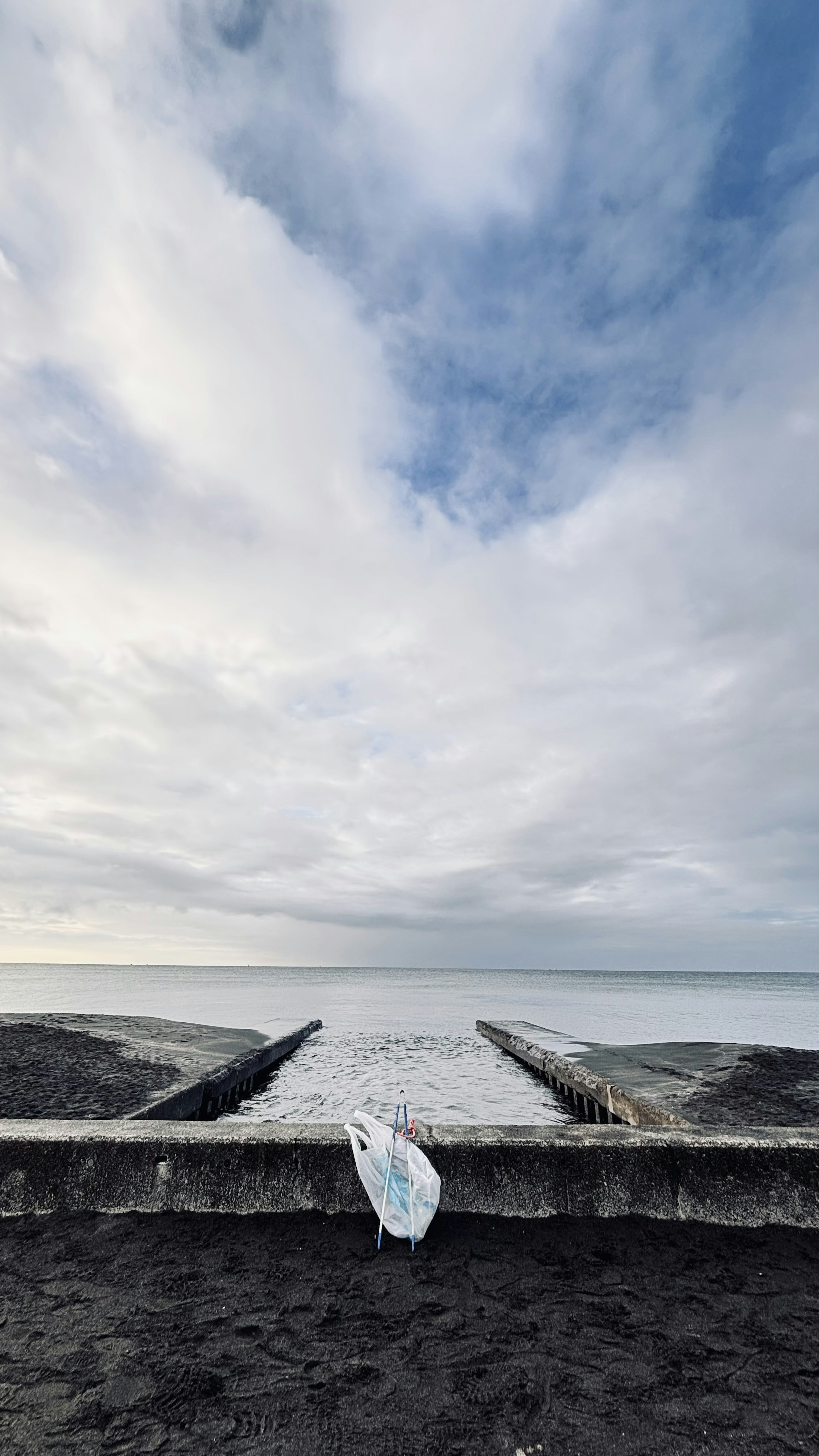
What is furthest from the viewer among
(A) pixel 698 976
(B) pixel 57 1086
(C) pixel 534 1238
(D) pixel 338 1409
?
(A) pixel 698 976

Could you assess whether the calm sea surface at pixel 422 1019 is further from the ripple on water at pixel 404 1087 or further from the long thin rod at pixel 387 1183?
the long thin rod at pixel 387 1183

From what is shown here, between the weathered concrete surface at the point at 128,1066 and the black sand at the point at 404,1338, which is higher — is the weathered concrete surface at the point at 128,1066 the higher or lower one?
the lower one

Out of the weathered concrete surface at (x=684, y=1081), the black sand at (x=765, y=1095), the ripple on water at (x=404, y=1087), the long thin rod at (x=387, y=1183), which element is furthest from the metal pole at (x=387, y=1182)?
the black sand at (x=765, y=1095)

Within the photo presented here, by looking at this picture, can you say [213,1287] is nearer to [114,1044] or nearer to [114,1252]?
[114,1252]

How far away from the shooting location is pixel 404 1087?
555 inches

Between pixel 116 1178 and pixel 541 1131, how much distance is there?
9.48 feet

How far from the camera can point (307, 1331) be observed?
2.96m

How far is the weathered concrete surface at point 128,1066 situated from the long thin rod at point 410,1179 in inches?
223

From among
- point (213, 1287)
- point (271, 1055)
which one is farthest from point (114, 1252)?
point (271, 1055)

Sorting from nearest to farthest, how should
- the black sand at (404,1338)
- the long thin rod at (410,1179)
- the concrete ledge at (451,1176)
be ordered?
the black sand at (404,1338)
the long thin rod at (410,1179)
the concrete ledge at (451,1176)

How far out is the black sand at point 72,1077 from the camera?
947 cm

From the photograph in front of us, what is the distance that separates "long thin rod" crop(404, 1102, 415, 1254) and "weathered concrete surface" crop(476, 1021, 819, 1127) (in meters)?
3.19

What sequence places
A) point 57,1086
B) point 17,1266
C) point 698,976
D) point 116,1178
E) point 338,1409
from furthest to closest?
point 698,976
point 57,1086
point 116,1178
point 17,1266
point 338,1409

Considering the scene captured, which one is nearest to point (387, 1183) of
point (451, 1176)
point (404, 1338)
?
point (451, 1176)
